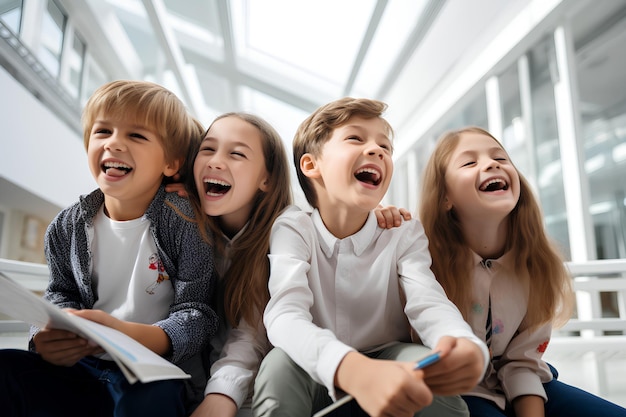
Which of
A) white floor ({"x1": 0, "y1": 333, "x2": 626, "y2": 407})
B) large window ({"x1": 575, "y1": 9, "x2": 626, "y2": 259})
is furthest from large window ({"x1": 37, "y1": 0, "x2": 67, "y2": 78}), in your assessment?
large window ({"x1": 575, "y1": 9, "x2": 626, "y2": 259})

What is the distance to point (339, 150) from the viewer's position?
92 centimetres

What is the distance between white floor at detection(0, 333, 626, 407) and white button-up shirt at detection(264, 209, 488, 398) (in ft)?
2.72

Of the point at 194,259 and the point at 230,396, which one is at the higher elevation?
the point at 194,259

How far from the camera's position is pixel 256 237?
39.1 inches

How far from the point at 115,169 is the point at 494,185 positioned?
777mm

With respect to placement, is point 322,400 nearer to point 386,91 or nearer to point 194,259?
point 194,259

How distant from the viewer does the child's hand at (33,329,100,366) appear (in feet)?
2.36

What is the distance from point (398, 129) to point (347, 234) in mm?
3570

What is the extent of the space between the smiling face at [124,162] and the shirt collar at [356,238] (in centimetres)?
36

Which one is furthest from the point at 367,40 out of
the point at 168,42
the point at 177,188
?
the point at 177,188

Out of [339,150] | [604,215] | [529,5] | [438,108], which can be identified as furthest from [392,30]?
[339,150]

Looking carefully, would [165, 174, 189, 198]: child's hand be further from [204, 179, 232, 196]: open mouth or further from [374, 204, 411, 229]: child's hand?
[374, 204, 411, 229]: child's hand

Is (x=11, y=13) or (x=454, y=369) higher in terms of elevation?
(x=11, y=13)

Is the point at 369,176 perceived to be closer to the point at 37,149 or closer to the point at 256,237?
the point at 256,237
